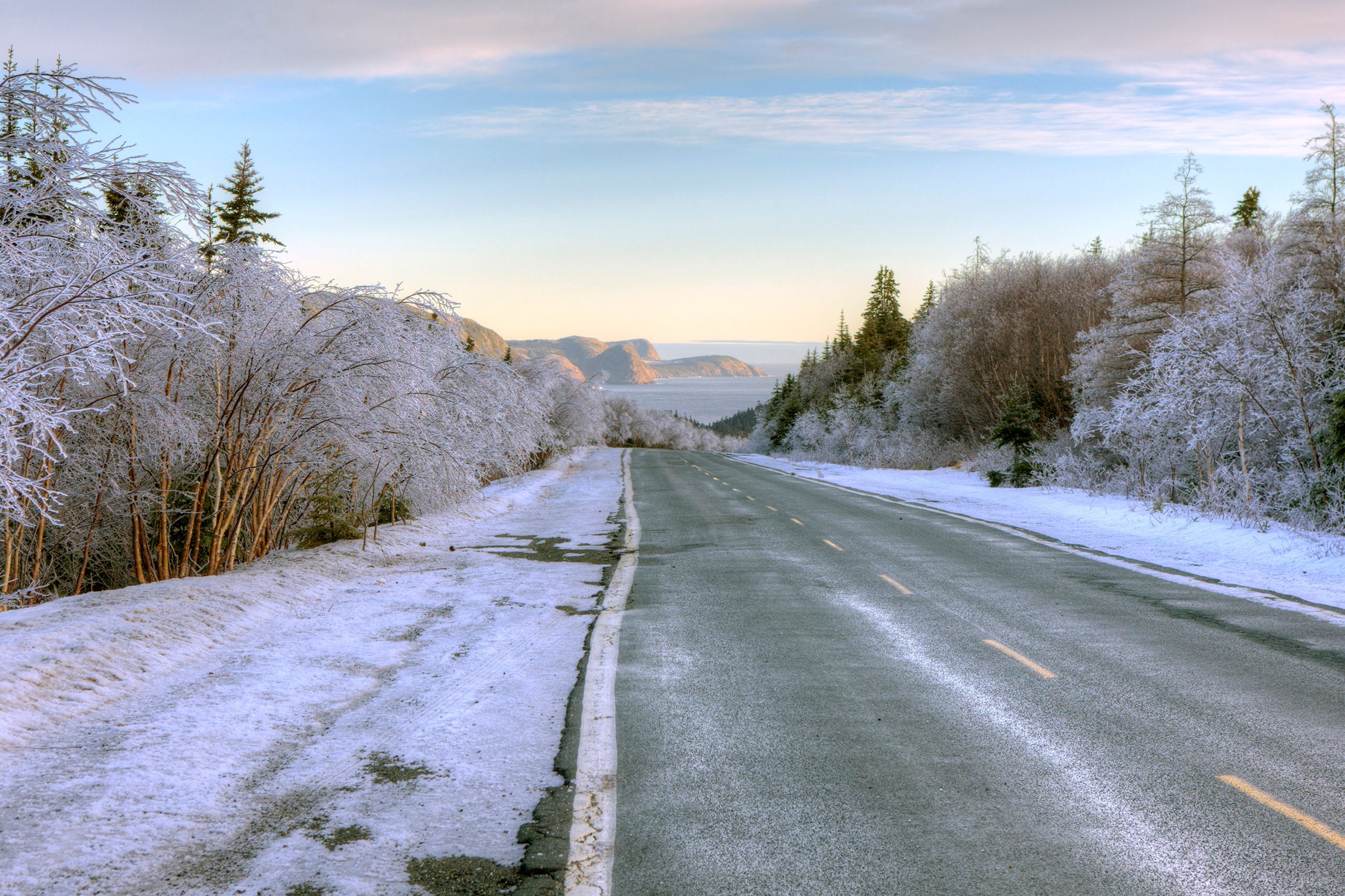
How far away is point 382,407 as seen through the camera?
35.3ft

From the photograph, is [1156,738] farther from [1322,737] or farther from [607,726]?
[607,726]

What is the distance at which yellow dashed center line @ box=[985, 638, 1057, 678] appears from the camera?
Result: 281 inches

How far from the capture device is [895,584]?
1144cm

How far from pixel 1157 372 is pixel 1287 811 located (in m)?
17.9

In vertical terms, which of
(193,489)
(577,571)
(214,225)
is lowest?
(577,571)

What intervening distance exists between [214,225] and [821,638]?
6.95m

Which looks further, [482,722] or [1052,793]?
[482,722]

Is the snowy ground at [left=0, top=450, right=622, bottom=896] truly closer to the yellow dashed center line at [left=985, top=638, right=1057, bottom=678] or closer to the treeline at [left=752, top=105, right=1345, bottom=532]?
the yellow dashed center line at [left=985, top=638, right=1057, bottom=678]

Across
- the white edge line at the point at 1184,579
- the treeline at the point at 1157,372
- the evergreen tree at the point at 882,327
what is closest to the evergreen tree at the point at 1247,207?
the treeline at the point at 1157,372

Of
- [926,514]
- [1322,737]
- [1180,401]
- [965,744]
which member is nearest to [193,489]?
[965,744]

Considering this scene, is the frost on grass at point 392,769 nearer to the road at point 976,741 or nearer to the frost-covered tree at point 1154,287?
the road at point 976,741

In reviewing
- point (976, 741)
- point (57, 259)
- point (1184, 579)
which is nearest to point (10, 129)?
point (57, 259)

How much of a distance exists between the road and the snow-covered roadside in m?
1.67

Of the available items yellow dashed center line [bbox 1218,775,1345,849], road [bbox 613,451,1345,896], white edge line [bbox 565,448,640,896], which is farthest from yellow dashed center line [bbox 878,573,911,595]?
yellow dashed center line [bbox 1218,775,1345,849]
